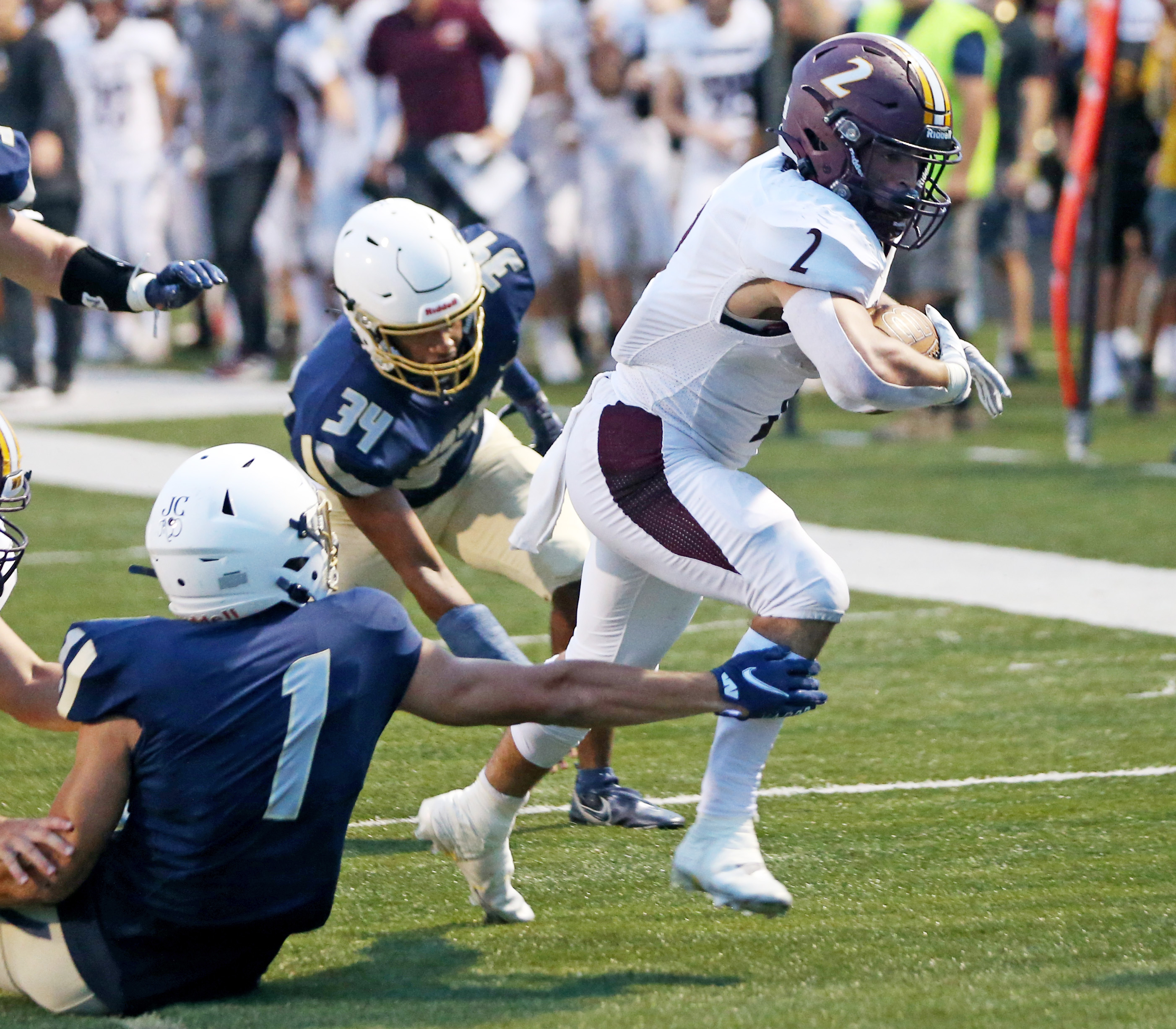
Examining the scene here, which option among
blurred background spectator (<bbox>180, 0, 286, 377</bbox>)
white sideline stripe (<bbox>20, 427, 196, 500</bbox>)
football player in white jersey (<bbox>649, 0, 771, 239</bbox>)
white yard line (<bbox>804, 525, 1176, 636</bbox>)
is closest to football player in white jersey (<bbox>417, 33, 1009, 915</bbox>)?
white yard line (<bbox>804, 525, 1176, 636</bbox>)

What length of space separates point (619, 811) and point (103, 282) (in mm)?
1653

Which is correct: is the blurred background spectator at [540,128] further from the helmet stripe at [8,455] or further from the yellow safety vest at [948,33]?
the helmet stripe at [8,455]

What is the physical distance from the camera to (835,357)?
3.43m

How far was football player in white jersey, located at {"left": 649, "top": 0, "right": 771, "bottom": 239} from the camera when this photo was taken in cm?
1230

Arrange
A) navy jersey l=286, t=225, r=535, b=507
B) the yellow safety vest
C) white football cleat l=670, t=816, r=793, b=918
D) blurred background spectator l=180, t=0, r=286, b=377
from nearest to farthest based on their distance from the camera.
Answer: white football cleat l=670, t=816, r=793, b=918 < navy jersey l=286, t=225, r=535, b=507 < the yellow safety vest < blurred background spectator l=180, t=0, r=286, b=377

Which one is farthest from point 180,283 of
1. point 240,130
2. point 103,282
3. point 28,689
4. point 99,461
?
point 240,130

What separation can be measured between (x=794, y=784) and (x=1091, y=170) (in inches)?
232

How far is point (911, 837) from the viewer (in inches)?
165

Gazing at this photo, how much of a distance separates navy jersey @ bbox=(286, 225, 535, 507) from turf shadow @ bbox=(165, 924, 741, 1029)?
1.25m

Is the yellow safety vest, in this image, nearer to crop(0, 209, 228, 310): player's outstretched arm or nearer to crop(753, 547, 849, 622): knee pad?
crop(0, 209, 228, 310): player's outstretched arm

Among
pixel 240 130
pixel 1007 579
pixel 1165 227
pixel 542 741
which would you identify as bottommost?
pixel 1007 579

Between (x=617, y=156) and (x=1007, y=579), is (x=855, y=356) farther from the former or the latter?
(x=617, y=156)

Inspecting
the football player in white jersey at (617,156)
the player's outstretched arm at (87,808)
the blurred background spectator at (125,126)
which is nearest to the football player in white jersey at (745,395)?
the player's outstretched arm at (87,808)

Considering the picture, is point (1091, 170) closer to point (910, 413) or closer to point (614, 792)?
point (910, 413)
